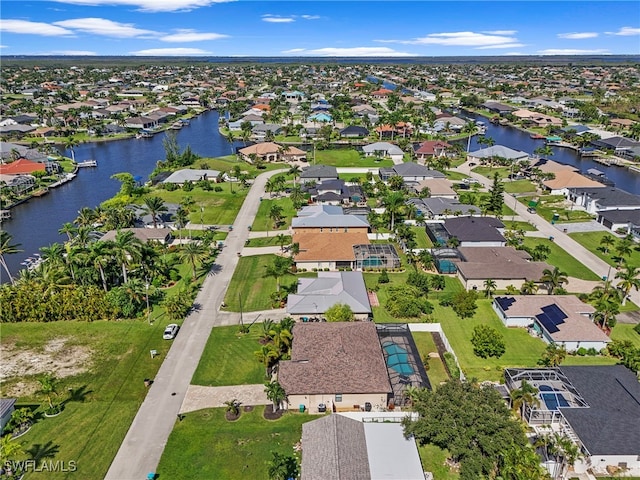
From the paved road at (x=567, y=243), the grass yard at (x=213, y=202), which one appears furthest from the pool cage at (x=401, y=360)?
the grass yard at (x=213, y=202)

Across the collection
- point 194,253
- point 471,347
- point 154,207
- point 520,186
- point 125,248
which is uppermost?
point 125,248

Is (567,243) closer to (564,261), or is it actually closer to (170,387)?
(564,261)

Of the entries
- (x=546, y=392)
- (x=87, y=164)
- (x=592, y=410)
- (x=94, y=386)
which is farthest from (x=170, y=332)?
(x=87, y=164)

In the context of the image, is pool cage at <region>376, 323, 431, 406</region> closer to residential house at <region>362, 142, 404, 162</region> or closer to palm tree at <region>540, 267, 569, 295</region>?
palm tree at <region>540, 267, 569, 295</region>

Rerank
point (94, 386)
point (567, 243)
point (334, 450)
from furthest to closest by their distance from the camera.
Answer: point (567, 243) → point (94, 386) → point (334, 450)

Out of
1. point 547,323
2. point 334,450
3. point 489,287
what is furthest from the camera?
point 489,287

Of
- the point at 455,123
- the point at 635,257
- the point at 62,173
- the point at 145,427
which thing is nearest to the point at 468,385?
the point at 145,427

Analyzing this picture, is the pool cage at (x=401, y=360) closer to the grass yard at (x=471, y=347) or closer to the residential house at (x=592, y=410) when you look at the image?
the grass yard at (x=471, y=347)
